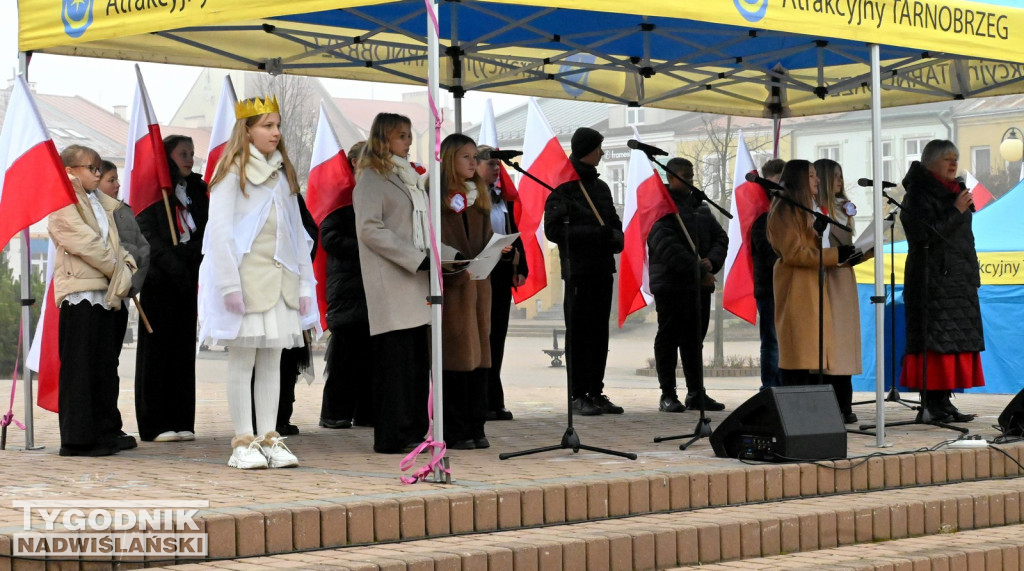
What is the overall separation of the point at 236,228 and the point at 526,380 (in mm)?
16310

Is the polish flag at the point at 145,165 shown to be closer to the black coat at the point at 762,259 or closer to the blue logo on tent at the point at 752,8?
the blue logo on tent at the point at 752,8

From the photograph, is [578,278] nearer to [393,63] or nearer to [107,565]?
[393,63]

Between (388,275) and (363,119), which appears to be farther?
(363,119)

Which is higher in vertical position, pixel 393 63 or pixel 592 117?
pixel 592 117

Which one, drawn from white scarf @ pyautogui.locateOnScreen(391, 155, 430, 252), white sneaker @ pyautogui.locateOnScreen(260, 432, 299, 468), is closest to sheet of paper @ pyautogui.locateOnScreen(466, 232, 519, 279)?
white scarf @ pyautogui.locateOnScreen(391, 155, 430, 252)

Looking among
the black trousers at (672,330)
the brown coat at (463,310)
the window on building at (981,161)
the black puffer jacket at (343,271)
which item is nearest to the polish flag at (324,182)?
the black puffer jacket at (343,271)

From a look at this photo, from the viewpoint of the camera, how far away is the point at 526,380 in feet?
73.7

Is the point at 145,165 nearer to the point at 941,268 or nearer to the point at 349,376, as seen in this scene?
the point at 349,376

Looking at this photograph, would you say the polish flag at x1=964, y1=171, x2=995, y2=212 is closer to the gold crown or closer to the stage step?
the stage step

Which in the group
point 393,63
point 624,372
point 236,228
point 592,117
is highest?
point 592,117

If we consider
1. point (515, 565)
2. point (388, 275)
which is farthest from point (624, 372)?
point (515, 565)

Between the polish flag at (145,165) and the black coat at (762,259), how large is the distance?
422cm

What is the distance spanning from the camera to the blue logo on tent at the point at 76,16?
6836mm

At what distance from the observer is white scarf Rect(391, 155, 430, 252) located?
276 inches
